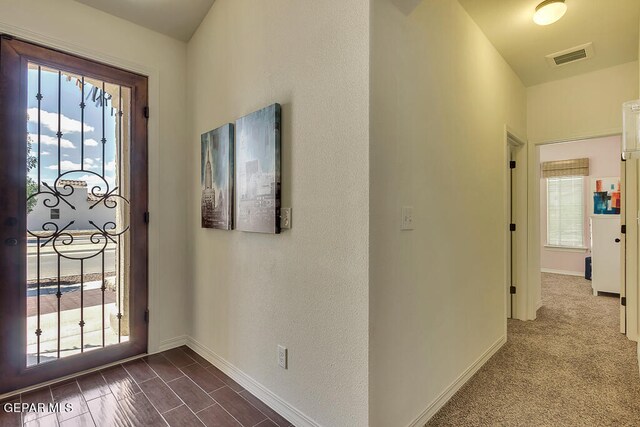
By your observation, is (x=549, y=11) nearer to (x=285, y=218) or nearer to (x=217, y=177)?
(x=285, y=218)

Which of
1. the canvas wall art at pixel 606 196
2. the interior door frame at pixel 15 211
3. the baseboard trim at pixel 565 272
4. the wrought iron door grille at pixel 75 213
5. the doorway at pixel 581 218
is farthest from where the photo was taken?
the baseboard trim at pixel 565 272

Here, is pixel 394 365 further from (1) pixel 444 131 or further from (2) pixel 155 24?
(2) pixel 155 24

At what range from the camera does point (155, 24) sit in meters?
2.71

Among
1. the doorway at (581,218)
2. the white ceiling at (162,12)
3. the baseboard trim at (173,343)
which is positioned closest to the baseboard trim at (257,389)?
the baseboard trim at (173,343)

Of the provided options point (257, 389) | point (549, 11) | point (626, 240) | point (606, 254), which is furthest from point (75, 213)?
point (606, 254)

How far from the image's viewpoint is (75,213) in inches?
Result: 94.9

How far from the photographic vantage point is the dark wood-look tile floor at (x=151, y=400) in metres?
1.88

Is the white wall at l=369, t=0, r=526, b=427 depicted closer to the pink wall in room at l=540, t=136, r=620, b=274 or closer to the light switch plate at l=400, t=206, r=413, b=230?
the light switch plate at l=400, t=206, r=413, b=230

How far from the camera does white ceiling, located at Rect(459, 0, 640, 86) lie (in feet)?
7.53

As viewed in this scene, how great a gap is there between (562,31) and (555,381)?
2.81m

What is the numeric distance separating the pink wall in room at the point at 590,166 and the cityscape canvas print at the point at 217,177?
6218 mm

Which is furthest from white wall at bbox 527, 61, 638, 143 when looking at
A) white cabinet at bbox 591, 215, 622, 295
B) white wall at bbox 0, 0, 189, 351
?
white wall at bbox 0, 0, 189, 351

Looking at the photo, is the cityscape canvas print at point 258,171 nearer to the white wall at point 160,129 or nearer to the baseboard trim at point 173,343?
the white wall at point 160,129

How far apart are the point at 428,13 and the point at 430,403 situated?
2.40m
